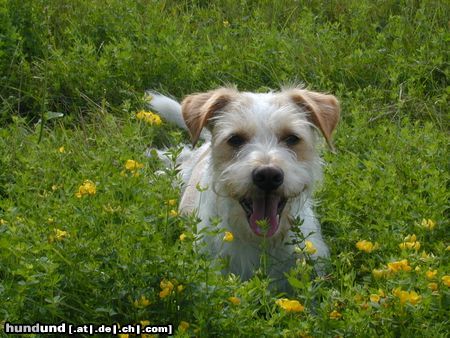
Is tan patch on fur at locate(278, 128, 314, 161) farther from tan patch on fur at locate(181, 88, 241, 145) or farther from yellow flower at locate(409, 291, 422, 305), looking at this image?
yellow flower at locate(409, 291, 422, 305)

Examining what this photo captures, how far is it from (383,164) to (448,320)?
186 cm

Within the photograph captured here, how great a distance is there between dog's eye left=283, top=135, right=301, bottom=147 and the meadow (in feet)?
1.47

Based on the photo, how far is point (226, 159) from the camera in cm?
451

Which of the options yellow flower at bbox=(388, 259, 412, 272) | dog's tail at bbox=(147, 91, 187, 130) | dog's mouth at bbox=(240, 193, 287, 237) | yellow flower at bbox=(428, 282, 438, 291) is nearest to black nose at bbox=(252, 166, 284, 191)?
dog's mouth at bbox=(240, 193, 287, 237)

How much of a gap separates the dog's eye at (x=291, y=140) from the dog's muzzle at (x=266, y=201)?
Result: 1.02 feet

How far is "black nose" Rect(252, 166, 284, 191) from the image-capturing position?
4.15 m

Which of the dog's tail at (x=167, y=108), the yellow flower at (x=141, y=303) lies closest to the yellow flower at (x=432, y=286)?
the yellow flower at (x=141, y=303)

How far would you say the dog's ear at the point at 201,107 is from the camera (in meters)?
4.64

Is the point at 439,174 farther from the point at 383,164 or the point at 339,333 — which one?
the point at 339,333

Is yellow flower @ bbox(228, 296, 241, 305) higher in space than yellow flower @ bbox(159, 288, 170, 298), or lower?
higher

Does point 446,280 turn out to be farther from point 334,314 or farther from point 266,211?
point 266,211

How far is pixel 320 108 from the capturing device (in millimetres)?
4715

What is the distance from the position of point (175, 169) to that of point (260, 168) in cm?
41

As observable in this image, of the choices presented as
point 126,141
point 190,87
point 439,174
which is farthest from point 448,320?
point 190,87
